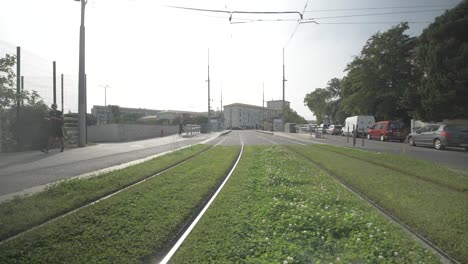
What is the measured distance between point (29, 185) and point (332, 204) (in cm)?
724

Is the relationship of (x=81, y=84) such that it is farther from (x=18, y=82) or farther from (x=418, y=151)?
(x=418, y=151)

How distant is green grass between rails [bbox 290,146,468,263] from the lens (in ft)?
15.5

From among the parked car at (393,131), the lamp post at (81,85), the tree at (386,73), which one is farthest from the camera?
the tree at (386,73)

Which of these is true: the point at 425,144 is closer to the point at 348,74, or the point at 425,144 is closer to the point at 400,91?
the point at 400,91

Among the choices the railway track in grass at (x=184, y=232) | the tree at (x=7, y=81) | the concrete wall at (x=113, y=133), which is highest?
the tree at (x=7, y=81)

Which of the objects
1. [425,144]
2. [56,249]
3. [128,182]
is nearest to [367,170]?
[128,182]

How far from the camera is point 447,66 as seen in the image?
30.8 metres

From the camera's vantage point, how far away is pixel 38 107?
19.8m

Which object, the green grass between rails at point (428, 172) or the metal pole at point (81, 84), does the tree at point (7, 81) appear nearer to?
the metal pole at point (81, 84)

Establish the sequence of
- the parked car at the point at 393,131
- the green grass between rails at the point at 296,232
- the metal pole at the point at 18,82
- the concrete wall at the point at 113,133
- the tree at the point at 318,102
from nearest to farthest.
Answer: the green grass between rails at the point at 296,232, the metal pole at the point at 18,82, the parked car at the point at 393,131, the concrete wall at the point at 113,133, the tree at the point at 318,102

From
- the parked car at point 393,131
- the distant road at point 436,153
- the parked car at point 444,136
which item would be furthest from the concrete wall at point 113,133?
the parked car at point 444,136

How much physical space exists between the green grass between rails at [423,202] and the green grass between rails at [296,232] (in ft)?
1.39

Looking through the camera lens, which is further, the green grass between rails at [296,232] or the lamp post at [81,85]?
the lamp post at [81,85]

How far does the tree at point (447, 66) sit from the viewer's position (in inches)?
1179
